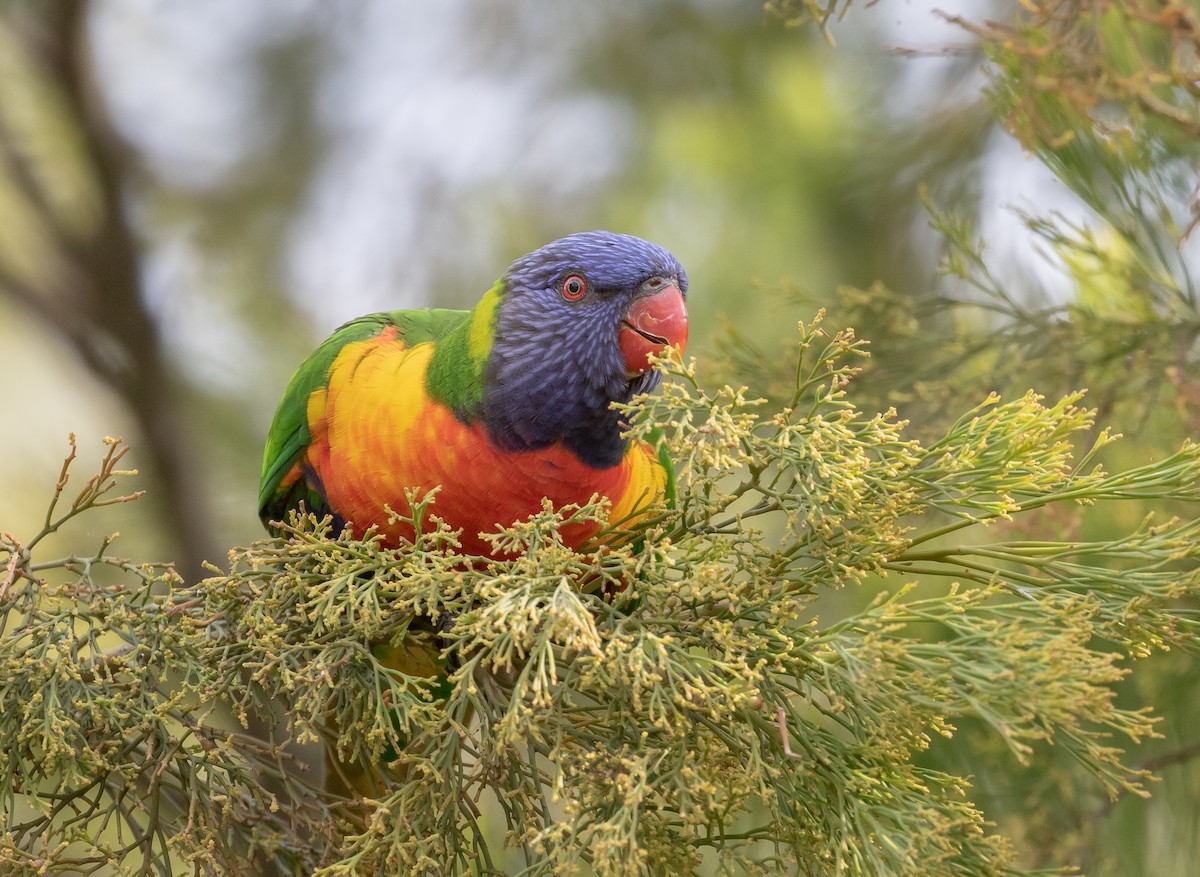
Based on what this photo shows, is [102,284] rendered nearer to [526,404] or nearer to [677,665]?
[526,404]

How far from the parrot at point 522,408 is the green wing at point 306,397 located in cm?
17

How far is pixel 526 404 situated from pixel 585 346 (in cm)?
17

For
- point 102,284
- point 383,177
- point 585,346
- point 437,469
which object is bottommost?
point 437,469

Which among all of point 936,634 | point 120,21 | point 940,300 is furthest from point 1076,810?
point 120,21

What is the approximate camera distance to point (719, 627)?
1.40 meters

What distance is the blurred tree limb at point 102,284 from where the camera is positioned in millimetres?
3588

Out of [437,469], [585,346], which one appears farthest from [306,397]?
[585,346]

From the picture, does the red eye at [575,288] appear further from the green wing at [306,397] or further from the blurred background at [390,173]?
the blurred background at [390,173]

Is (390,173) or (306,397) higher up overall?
(390,173)

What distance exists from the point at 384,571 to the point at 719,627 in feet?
1.63

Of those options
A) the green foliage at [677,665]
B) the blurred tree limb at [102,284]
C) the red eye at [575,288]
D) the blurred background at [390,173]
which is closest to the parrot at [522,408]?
the red eye at [575,288]

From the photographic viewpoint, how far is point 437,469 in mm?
2146

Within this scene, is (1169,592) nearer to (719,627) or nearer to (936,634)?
(719,627)

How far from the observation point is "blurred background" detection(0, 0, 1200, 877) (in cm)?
367
